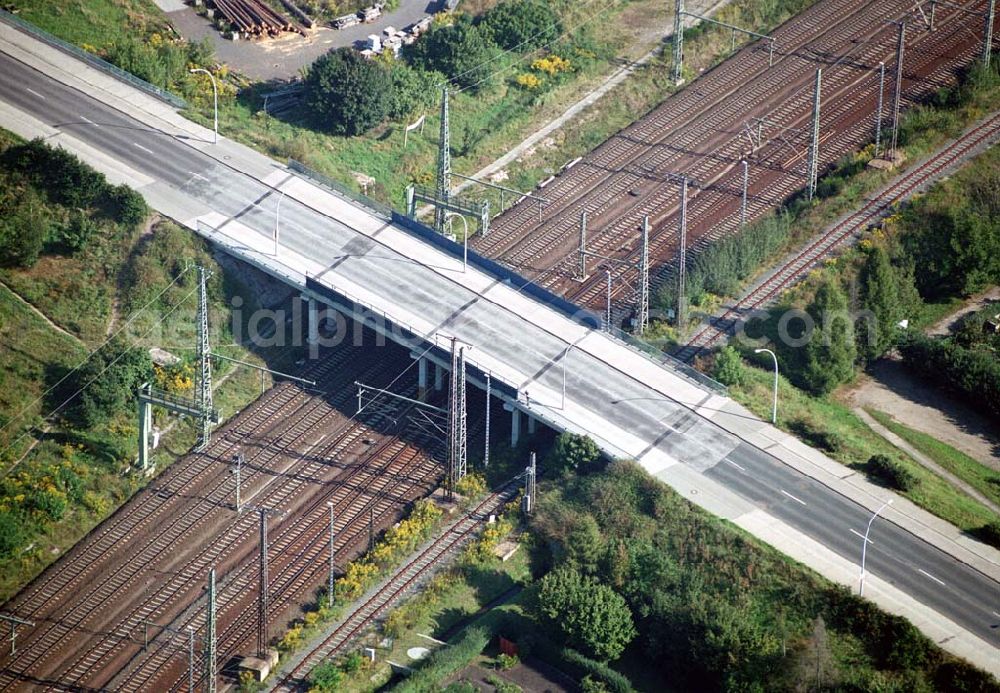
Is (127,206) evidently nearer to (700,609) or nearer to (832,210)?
(700,609)

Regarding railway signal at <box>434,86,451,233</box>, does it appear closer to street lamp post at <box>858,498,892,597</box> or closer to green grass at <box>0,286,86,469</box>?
green grass at <box>0,286,86,469</box>

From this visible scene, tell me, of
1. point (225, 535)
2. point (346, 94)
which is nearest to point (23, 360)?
point (225, 535)

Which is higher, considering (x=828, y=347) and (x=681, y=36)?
(x=681, y=36)

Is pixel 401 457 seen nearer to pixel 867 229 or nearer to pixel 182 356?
pixel 182 356

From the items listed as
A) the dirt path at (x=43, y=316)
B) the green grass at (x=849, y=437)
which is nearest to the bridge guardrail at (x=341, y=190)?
the dirt path at (x=43, y=316)

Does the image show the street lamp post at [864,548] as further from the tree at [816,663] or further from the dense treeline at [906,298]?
the dense treeline at [906,298]

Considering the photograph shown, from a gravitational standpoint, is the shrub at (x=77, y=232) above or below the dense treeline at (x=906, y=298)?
above
